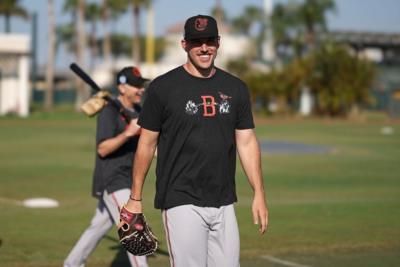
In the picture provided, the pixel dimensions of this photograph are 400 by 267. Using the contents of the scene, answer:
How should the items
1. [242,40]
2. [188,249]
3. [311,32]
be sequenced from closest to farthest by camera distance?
[188,249], [311,32], [242,40]

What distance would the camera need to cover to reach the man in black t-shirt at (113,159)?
809 cm

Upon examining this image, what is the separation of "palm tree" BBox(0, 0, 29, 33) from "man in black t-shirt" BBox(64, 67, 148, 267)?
92551mm

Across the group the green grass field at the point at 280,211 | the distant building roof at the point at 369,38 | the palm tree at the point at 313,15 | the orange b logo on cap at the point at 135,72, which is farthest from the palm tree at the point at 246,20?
the orange b logo on cap at the point at 135,72

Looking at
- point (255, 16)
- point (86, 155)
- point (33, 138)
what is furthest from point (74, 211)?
point (255, 16)

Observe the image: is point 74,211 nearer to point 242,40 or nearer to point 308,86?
point 308,86

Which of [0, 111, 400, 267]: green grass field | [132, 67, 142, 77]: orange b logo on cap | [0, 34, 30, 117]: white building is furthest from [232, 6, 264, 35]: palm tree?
[132, 67, 142, 77]: orange b logo on cap

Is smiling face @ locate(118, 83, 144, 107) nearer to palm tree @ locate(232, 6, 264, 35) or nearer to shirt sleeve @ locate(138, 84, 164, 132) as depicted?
shirt sleeve @ locate(138, 84, 164, 132)

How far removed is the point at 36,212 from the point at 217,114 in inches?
324

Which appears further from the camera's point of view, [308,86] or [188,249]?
[308,86]

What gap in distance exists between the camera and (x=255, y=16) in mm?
141625

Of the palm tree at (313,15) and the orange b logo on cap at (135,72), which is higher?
the palm tree at (313,15)

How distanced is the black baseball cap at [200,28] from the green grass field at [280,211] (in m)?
4.29

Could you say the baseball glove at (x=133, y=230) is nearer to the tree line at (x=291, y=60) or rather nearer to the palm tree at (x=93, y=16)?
the tree line at (x=291, y=60)

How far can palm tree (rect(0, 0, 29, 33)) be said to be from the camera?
9806cm
